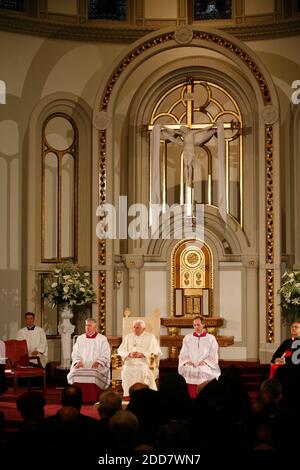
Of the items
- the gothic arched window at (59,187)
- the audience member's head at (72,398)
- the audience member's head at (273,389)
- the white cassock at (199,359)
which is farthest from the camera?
the gothic arched window at (59,187)

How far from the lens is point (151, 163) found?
15469 millimetres

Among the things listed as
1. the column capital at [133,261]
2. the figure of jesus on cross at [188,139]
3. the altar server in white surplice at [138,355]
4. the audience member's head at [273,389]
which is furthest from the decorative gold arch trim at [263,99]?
the audience member's head at [273,389]

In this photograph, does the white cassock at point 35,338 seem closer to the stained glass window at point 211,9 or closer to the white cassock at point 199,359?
the white cassock at point 199,359

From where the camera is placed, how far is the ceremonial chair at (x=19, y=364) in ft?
41.7

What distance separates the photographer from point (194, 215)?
15.3 m

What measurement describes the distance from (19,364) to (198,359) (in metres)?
2.71

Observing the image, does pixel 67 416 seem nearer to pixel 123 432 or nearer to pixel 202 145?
pixel 123 432

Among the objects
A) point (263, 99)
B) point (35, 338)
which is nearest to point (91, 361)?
point (35, 338)

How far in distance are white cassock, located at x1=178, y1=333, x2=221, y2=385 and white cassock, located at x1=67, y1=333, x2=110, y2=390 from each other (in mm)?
1108

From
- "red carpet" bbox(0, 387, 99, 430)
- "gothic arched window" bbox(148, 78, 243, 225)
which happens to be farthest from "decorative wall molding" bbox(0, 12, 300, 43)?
"red carpet" bbox(0, 387, 99, 430)

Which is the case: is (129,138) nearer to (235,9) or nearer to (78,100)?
(78,100)

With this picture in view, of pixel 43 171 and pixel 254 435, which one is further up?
pixel 43 171

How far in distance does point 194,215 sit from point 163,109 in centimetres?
203

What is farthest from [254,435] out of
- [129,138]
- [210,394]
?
[129,138]
